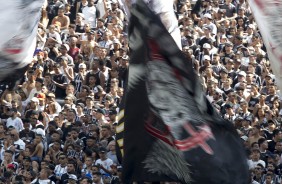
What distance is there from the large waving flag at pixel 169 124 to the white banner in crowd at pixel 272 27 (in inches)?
39.2

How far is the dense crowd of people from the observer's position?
23328 millimetres

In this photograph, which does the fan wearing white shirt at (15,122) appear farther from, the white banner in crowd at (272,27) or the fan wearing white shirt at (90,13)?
the white banner in crowd at (272,27)

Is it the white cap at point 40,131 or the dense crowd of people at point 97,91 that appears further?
the white cap at point 40,131

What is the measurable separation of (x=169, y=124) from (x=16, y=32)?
177 centimetres

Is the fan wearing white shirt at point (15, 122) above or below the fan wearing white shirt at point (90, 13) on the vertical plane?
below

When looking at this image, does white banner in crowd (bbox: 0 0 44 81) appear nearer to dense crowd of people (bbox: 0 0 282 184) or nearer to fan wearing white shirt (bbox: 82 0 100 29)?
dense crowd of people (bbox: 0 0 282 184)

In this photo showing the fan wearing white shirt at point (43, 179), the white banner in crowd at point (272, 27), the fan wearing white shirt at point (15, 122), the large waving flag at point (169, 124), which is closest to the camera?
the white banner in crowd at point (272, 27)

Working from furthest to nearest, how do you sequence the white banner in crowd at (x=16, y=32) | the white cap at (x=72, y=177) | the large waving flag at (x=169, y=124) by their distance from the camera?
the white cap at (x=72, y=177), the large waving flag at (x=169, y=124), the white banner in crowd at (x=16, y=32)

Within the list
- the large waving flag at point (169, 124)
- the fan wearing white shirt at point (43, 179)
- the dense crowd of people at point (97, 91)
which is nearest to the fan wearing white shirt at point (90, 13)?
the dense crowd of people at point (97, 91)

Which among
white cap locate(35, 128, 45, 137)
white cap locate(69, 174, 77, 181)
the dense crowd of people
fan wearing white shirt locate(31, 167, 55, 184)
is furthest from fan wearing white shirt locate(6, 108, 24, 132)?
white cap locate(69, 174, 77, 181)

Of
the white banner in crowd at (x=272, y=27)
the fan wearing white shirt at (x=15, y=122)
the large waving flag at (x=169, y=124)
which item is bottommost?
the fan wearing white shirt at (x=15, y=122)

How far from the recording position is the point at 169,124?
13062 millimetres

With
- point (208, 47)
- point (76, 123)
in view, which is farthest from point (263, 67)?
point (76, 123)

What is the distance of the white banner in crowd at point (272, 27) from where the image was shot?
12.1m
